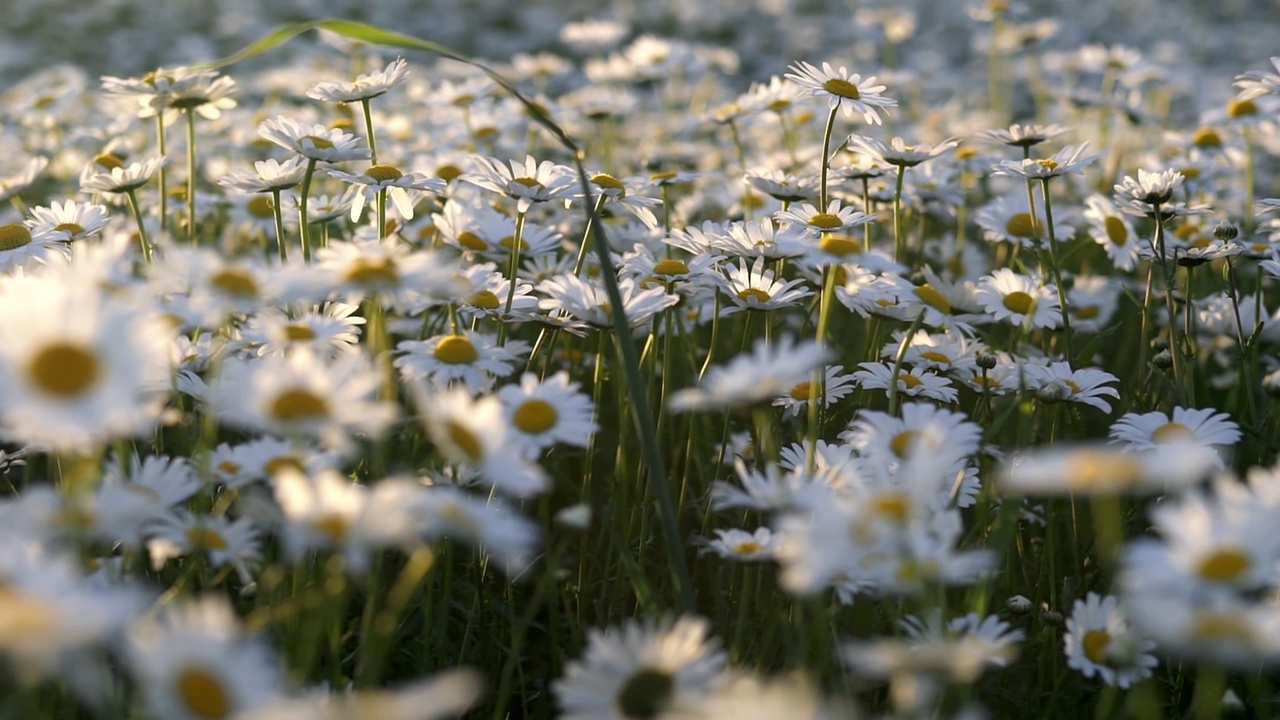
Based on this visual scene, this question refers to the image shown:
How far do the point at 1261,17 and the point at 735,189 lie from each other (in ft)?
40.5

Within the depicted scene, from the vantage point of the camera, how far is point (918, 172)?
352 centimetres

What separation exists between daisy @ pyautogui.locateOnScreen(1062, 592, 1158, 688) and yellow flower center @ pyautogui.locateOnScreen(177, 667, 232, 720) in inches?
47.3

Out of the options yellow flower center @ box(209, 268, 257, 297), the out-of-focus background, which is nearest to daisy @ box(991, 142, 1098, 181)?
yellow flower center @ box(209, 268, 257, 297)

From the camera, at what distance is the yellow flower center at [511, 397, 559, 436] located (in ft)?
5.40

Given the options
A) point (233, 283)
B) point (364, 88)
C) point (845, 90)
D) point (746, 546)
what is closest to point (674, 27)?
point (845, 90)

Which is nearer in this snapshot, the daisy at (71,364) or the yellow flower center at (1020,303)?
the daisy at (71,364)

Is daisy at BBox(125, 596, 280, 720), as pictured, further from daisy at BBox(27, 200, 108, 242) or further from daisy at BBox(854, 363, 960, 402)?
daisy at BBox(27, 200, 108, 242)

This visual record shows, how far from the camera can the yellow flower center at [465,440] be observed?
134 cm

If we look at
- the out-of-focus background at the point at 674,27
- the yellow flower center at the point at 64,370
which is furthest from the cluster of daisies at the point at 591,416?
the out-of-focus background at the point at 674,27

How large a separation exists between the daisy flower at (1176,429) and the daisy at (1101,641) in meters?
0.37

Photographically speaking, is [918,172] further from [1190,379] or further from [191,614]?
[191,614]

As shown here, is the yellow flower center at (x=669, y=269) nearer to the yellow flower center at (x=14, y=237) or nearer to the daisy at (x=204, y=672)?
the yellow flower center at (x=14, y=237)

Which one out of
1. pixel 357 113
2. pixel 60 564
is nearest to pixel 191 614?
pixel 60 564

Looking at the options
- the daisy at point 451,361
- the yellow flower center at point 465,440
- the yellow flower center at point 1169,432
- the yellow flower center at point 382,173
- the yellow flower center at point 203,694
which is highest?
the yellow flower center at point 382,173
